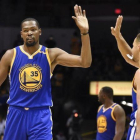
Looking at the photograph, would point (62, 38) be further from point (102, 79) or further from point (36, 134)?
point (36, 134)

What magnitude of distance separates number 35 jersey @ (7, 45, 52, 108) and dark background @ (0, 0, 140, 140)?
7.32 m

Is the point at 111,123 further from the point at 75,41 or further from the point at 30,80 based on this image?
the point at 75,41

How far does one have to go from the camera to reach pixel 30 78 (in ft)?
15.8

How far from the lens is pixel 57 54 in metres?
4.94

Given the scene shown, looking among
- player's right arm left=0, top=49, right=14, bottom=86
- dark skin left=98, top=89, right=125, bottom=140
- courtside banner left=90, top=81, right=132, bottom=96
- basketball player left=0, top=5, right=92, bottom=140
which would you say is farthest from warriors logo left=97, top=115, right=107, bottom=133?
courtside banner left=90, top=81, right=132, bottom=96

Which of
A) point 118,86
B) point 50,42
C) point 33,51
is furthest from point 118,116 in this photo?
point 50,42

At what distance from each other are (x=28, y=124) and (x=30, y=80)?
463 mm

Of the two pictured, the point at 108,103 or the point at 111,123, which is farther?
the point at 108,103

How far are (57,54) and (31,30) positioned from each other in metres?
0.38

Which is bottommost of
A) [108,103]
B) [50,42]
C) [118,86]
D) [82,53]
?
[108,103]

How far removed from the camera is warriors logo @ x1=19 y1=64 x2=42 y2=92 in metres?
4.79

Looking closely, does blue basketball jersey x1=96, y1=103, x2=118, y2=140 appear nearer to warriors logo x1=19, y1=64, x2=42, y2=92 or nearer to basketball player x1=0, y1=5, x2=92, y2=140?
basketball player x1=0, y1=5, x2=92, y2=140

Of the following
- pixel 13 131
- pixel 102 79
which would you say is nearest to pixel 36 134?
pixel 13 131

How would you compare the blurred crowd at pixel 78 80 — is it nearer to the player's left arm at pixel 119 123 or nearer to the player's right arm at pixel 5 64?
the player's left arm at pixel 119 123
